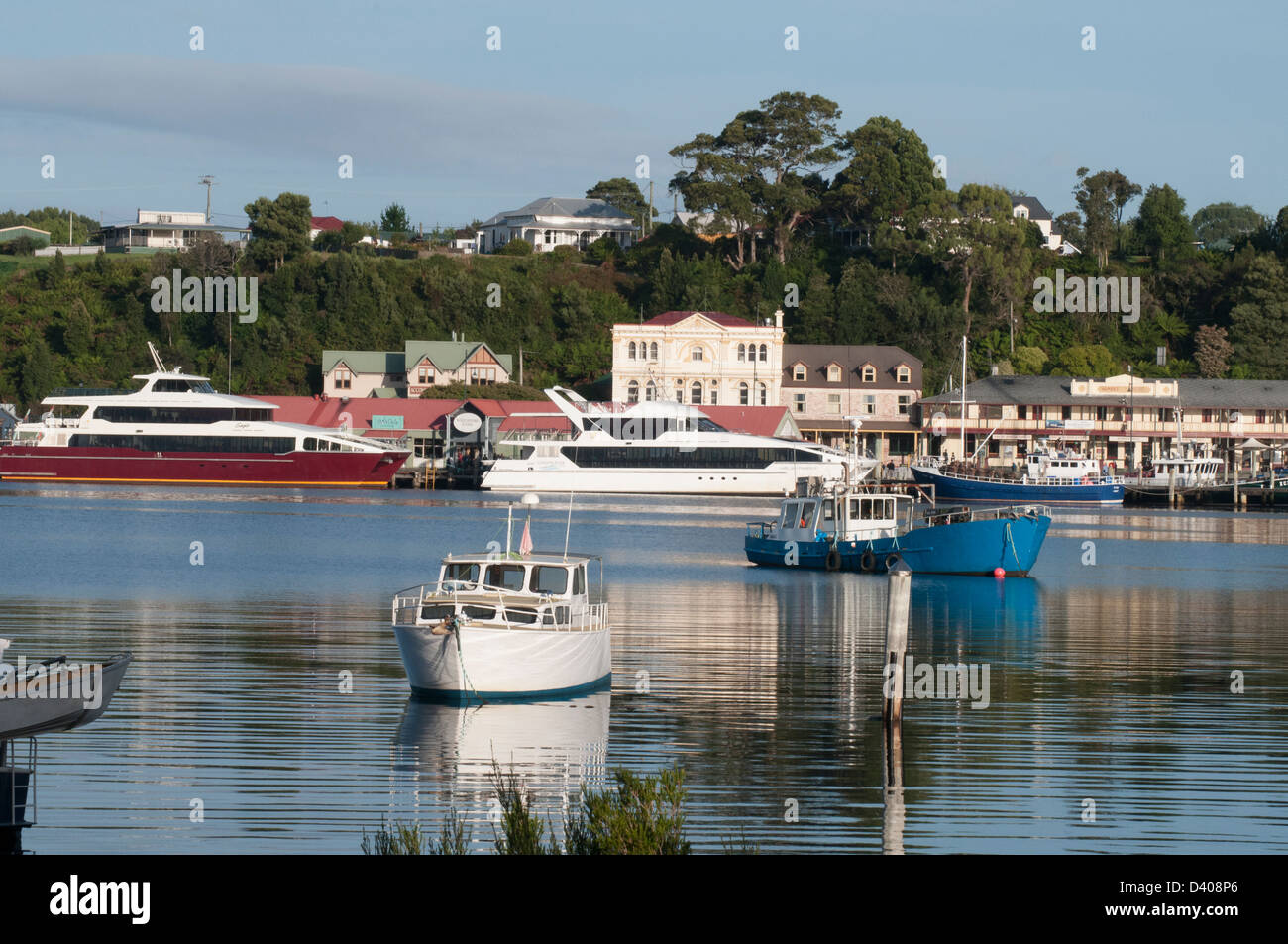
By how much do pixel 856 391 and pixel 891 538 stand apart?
6992cm

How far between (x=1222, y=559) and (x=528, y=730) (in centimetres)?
4401

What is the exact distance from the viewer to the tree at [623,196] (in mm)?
161250

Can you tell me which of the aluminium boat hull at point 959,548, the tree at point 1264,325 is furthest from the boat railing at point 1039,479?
the aluminium boat hull at point 959,548

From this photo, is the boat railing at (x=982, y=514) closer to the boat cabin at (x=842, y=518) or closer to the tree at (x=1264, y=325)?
the boat cabin at (x=842, y=518)

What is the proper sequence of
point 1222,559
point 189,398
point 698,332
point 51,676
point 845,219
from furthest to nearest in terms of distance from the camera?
point 845,219 → point 698,332 → point 189,398 → point 1222,559 → point 51,676

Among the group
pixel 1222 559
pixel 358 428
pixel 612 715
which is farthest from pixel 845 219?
pixel 612 715

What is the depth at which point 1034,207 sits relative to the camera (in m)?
160

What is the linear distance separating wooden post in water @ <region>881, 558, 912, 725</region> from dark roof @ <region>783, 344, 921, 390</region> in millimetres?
97649

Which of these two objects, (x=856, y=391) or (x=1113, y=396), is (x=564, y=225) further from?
(x=1113, y=396)

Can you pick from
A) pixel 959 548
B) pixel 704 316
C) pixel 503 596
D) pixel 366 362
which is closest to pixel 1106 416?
pixel 704 316

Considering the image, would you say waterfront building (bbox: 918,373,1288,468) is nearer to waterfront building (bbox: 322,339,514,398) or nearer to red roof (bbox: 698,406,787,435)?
red roof (bbox: 698,406,787,435)
